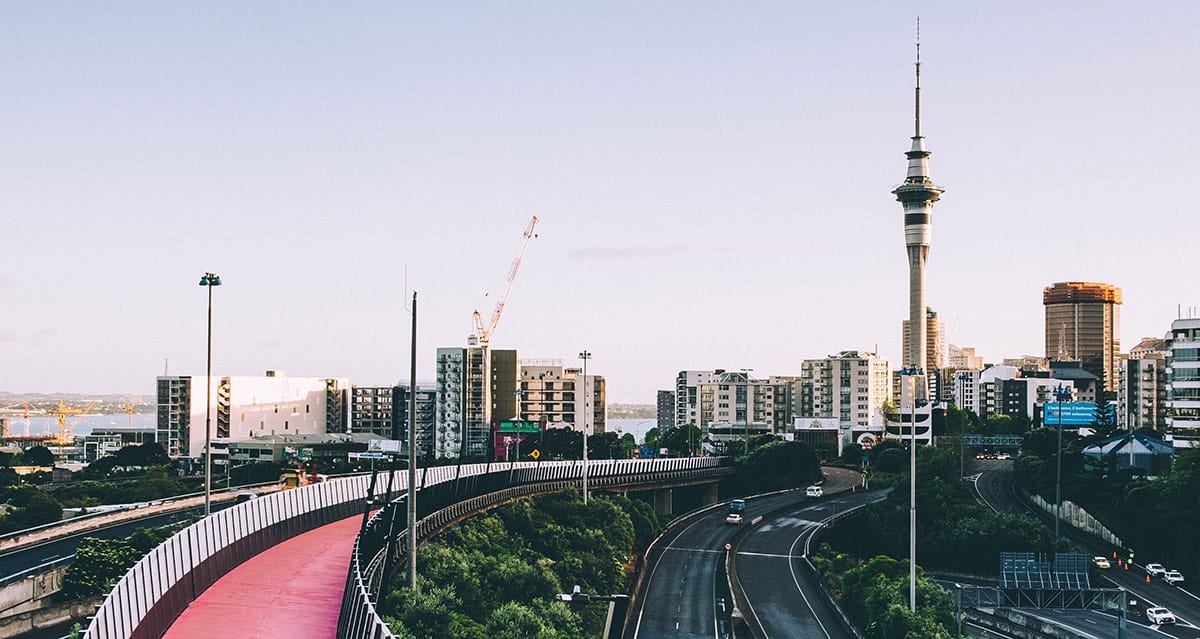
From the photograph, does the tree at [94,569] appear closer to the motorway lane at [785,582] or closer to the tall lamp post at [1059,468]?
the motorway lane at [785,582]

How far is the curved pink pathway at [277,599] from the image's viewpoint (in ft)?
119

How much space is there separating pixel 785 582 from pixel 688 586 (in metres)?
8.12

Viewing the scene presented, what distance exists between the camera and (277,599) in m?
41.5

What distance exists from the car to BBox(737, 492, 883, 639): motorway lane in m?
22.0

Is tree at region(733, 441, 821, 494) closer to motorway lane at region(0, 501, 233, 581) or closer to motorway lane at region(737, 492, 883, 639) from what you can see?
motorway lane at region(737, 492, 883, 639)

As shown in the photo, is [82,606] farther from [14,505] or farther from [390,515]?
[14,505]

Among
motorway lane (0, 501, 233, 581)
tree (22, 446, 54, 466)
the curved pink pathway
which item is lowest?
tree (22, 446, 54, 466)

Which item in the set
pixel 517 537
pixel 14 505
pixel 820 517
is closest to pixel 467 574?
pixel 517 537

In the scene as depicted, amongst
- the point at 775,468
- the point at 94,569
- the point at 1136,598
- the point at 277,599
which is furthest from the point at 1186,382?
the point at 277,599

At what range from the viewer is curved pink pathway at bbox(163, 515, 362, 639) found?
3641 centimetres

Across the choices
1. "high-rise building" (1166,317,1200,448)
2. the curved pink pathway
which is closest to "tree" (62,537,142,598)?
the curved pink pathway

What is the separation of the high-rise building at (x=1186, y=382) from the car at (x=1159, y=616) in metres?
68.1

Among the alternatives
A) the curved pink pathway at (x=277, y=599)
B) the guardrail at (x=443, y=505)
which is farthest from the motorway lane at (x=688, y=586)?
the curved pink pathway at (x=277, y=599)

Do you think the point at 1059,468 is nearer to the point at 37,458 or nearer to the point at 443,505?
the point at 443,505
